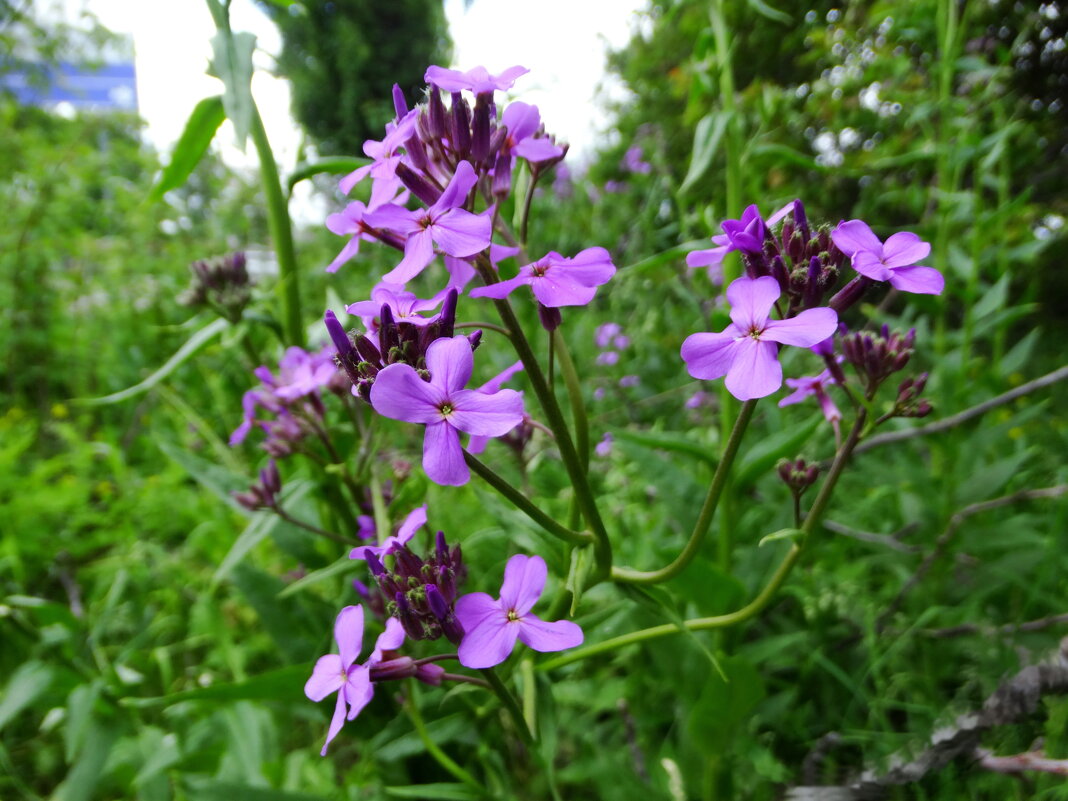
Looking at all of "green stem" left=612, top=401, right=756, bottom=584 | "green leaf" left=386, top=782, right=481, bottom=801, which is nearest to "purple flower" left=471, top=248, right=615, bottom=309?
"green stem" left=612, top=401, right=756, bottom=584

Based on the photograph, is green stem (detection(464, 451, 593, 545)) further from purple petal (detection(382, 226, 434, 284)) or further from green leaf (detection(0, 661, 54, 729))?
green leaf (detection(0, 661, 54, 729))

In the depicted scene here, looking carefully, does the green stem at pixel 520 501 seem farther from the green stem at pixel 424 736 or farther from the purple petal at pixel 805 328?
the green stem at pixel 424 736

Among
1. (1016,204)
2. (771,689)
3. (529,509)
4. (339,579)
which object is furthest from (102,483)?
(1016,204)

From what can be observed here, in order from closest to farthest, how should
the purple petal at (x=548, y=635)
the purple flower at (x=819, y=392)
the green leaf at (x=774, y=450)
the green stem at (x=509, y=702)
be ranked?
the purple petal at (x=548, y=635)
the green stem at (x=509, y=702)
the purple flower at (x=819, y=392)
the green leaf at (x=774, y=450)

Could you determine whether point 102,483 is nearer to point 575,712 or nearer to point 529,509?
point 575,712

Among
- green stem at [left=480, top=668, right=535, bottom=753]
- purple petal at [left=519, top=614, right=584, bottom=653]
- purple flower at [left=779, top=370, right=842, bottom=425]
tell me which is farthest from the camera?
purple flower at [left=779, top=370, right=842, bottom=425]

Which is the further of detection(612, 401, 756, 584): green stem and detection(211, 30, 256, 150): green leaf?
detection(211, 30, 256, 150): green leaf

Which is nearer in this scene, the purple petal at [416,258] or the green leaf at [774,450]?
the purple petal at [416,258]

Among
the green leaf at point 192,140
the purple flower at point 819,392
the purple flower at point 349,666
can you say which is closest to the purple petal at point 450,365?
the purple flower at point 349,666
